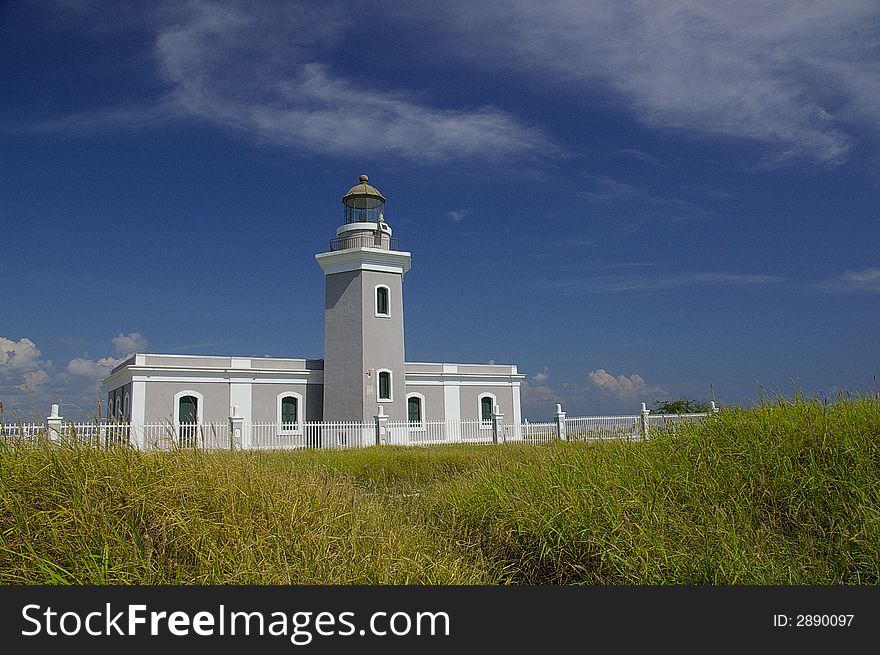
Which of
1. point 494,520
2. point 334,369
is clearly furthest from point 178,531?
point 334,369

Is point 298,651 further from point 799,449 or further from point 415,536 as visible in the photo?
point 799,449

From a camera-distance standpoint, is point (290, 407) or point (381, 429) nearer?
point (381, 429)

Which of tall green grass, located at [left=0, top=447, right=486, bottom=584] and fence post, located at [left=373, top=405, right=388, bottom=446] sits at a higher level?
fence post, located at [left=373, top=405, right=388, bottom=446]

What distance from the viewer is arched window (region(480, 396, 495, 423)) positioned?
89.0 ft

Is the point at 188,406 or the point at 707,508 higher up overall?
the point at 188,406

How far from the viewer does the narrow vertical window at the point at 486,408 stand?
27.1 m

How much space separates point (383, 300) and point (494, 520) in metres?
18.1

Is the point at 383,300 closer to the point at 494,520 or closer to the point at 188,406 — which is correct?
the point at 188,406

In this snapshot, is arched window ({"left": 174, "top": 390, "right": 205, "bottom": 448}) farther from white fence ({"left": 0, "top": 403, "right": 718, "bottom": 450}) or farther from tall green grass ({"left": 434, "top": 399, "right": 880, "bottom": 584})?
tall green grass ({"left": 434, "top": 399, "right": 880, "bottom": 584})

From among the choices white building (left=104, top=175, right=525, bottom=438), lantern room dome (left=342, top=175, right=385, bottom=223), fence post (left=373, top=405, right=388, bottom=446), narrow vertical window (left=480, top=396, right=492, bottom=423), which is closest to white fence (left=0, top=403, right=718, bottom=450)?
fence post (left=373, top=405, right=388, bottom=446)

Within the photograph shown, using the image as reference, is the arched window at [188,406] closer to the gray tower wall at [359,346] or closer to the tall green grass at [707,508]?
the gray tower wall at [359,346]

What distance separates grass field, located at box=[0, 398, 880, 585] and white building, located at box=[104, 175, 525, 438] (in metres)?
16.2

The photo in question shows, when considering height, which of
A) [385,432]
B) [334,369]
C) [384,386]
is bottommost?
[385,432]

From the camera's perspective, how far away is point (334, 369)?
23.3 metres
